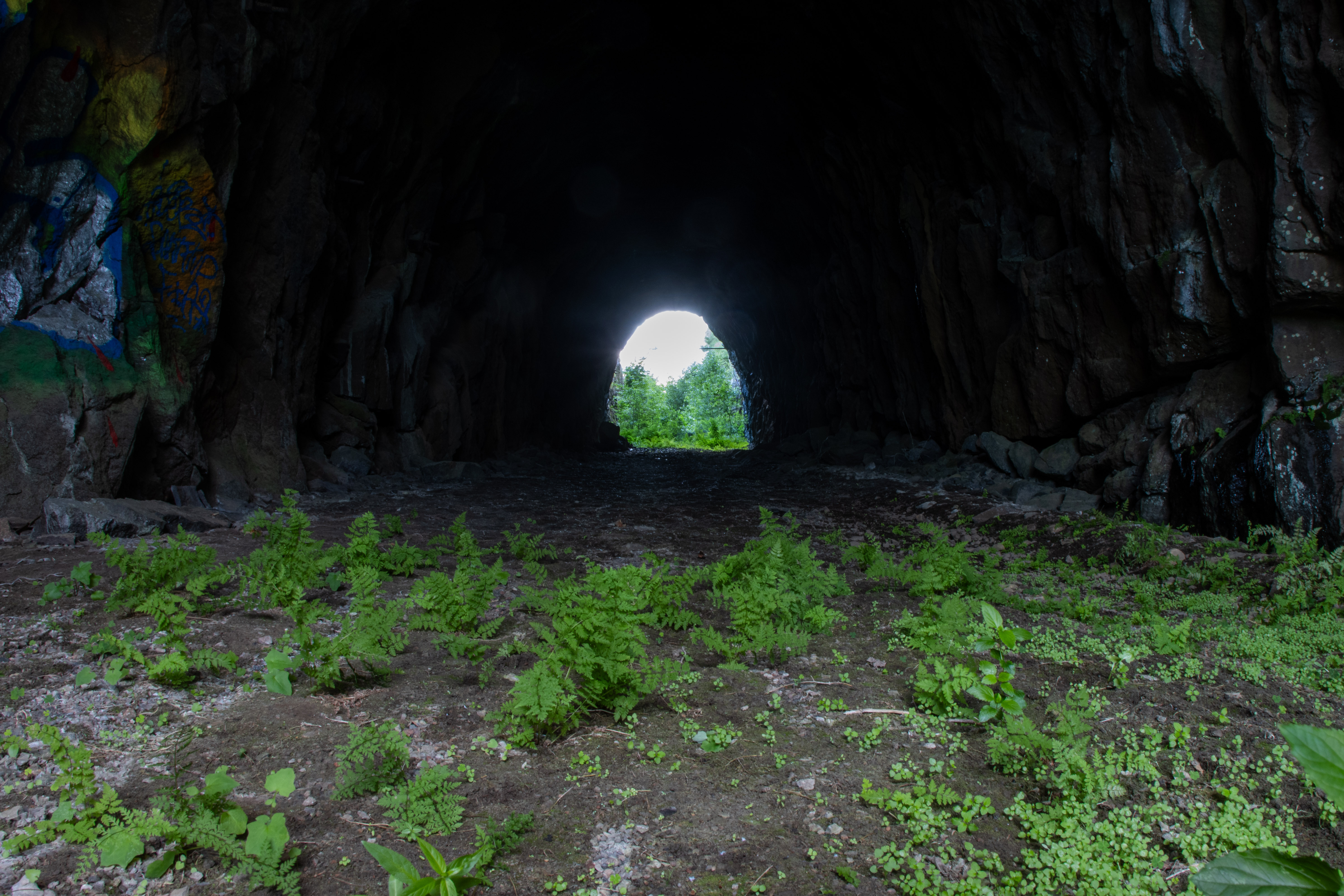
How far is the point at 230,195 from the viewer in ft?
26.8

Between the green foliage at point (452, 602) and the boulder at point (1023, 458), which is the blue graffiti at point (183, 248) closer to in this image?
the green foliage at point (452, 602)

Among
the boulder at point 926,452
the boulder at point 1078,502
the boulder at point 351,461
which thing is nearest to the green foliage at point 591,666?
the boulder at point 1078,502

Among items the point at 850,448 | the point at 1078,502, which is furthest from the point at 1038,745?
the point at 850,448

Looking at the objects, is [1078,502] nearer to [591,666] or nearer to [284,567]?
[591,666]

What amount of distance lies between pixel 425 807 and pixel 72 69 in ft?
23.6

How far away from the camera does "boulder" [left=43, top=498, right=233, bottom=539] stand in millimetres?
5426

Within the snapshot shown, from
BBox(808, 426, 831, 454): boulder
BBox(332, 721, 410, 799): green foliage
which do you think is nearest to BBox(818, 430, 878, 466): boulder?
BBox(808, 426, 831, 454): boulder

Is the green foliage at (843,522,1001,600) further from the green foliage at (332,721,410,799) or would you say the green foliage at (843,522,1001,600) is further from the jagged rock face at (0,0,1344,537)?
the green foliage at (332,721,410,799)

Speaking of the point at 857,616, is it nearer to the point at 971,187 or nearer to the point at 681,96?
the point at 971,187

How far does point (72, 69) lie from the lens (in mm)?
6137

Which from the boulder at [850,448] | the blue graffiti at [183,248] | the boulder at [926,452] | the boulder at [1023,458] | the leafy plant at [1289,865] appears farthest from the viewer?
the boulder at [850,448]

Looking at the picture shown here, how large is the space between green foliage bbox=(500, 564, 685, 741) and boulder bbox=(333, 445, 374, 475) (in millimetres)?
8704

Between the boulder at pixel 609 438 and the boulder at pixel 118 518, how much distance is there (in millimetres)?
20632

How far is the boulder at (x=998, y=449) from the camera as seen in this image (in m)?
9.70
